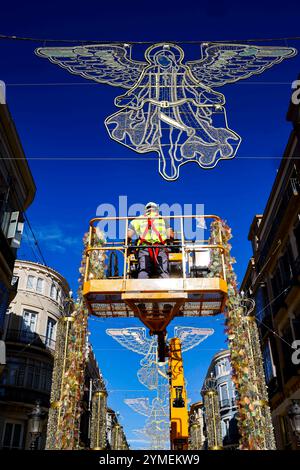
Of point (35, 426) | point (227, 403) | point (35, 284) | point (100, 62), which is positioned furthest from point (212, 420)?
point (227, 403)

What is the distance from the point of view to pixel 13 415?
77.8ft

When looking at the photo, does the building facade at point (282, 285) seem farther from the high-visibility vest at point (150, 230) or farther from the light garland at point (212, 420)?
the high-visibility vest at point (150, 230)

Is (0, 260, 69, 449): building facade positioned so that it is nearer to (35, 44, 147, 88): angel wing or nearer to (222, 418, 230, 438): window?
(222, 418, 230, 438): window

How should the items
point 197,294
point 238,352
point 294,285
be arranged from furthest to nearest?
point 294,285
point 197,294
point 238,352

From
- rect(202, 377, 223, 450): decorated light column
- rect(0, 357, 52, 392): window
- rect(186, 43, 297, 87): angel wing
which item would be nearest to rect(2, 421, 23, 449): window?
rect(0, 357, 52, 392): window

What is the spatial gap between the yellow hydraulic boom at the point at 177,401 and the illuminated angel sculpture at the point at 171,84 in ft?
26.2

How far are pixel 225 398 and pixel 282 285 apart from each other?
2198cm

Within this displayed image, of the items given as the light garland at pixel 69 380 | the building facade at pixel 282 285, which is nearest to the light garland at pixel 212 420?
the building facade at pixel 282 285

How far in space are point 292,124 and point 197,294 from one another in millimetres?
13146

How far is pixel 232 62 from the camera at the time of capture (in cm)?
668

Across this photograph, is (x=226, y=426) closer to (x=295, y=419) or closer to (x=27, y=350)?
(x=27, y=350)

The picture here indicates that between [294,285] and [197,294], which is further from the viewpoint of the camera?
[294,285]
